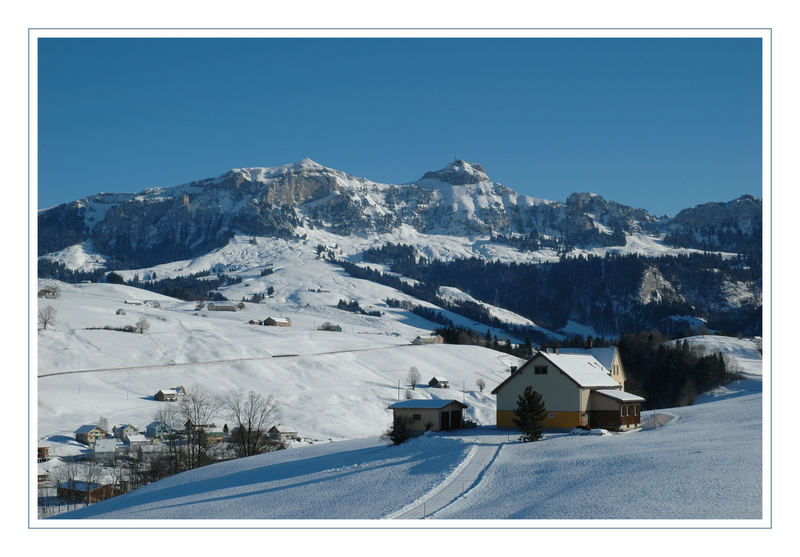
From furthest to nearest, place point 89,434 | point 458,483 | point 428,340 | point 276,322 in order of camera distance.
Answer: point 276,322 < point 428,340 < point 89,434 < point 458,483

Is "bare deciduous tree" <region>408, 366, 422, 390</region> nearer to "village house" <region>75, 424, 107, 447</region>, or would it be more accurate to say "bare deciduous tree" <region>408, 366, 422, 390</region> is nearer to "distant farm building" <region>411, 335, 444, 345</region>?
"distant farm building" <region>411, 335, 444, 345</region>

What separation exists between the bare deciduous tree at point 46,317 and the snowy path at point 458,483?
3889 inches

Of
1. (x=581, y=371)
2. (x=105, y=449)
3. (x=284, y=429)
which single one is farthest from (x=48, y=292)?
(x=581, y=371)

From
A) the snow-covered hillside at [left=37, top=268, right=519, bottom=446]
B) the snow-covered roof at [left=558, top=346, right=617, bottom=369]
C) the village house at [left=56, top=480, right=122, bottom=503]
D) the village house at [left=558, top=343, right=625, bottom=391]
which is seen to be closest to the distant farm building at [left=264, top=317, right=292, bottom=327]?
the snow-covered hillside at [left=37, top=268, right=519, bottom=446]

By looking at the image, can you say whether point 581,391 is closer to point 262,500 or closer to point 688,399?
point 262,500

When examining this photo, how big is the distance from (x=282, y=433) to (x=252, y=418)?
13.1 feet

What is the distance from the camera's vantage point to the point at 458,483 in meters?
28.5

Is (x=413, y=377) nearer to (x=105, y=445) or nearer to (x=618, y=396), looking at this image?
(x=105, y=445)

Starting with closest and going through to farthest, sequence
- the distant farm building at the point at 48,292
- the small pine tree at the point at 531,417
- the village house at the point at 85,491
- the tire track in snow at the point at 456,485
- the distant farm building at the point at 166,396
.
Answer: the tire track in snow at the point at 456,485
the small pine tree at the point at 531,417
the village house at the point at 85,491
the distant farm building at the point at 166,396
the distant farm building at the point at 48,292

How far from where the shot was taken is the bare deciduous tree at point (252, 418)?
60312 mm

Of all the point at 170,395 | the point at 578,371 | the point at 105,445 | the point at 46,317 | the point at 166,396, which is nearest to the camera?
the point at 578,371

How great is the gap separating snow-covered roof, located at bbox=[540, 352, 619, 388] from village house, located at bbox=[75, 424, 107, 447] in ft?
162

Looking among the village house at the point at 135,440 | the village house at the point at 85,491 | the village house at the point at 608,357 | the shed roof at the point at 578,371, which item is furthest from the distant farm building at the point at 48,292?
the shed roof at the point at 578,371

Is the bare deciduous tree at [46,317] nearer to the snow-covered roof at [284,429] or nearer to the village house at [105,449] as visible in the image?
the village house at [105,449]
